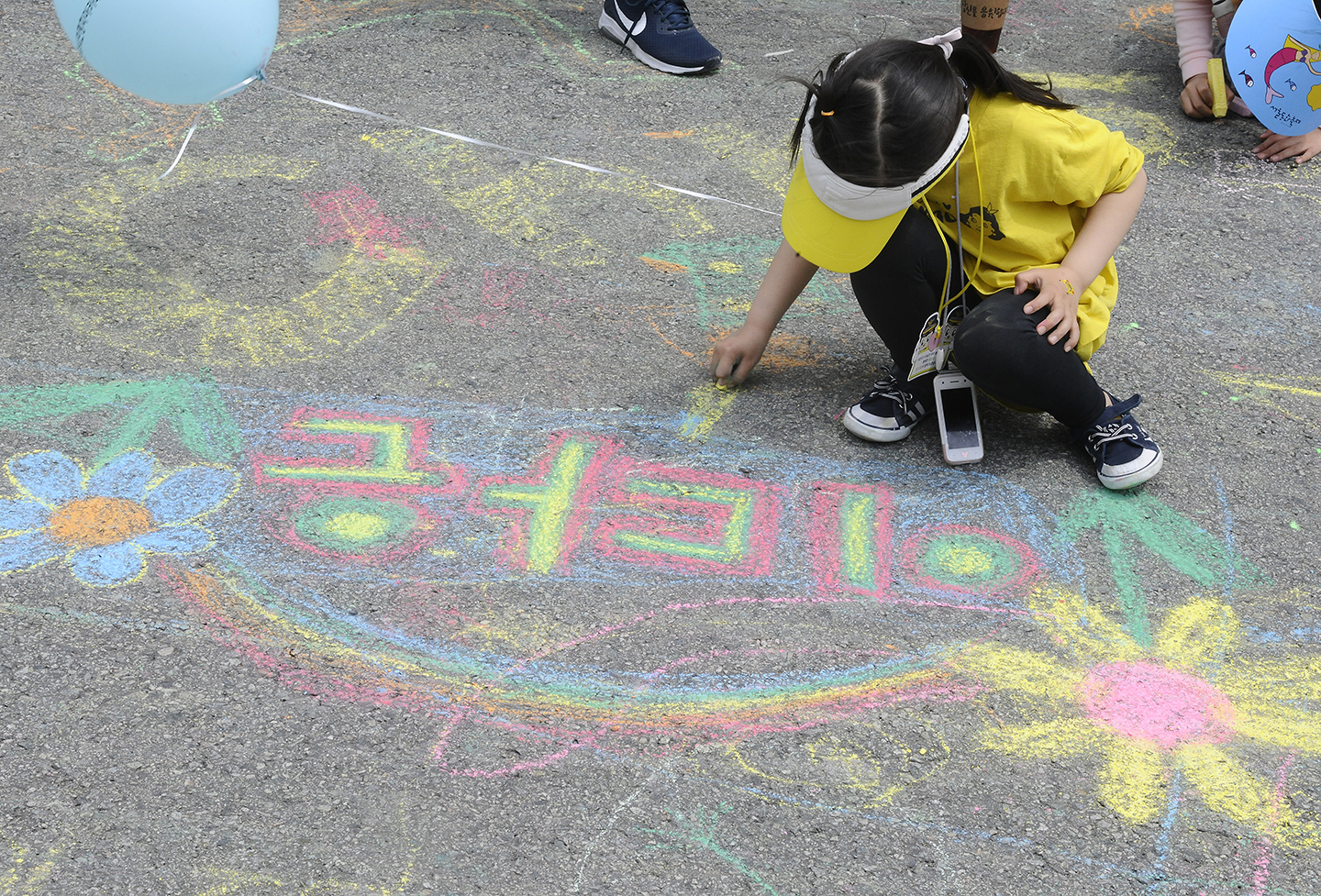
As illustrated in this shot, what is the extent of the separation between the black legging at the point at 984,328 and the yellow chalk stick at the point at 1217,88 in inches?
69.4

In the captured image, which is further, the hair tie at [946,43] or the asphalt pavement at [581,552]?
the hair tie at [946,43]

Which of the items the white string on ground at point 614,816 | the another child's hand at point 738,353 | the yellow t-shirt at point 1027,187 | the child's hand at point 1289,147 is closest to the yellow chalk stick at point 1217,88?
the child's hand at point 1289,147

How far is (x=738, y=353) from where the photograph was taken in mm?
2164

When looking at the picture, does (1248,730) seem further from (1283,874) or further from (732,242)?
(732,242)

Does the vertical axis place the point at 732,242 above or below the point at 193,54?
below

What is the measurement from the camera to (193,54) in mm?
2080

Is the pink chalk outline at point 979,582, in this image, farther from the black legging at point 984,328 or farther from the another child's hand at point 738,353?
the another child's hand at point 738,353

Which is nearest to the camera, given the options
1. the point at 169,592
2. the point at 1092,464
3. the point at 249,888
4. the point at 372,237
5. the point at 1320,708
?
the point at 249,888

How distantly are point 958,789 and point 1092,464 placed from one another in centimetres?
82

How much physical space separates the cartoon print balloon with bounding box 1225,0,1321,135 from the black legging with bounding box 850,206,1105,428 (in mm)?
1424

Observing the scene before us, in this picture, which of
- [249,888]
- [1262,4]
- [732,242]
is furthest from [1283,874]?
[1262,4]

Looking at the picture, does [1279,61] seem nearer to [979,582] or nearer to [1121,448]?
[1121,448]

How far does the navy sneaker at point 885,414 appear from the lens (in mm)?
2080

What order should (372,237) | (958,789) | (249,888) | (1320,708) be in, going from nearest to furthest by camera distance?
(249,888) < (958,789) < (1320,708) < (372,237)
